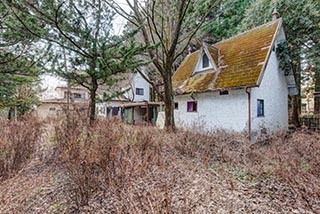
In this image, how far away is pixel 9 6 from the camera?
566 centimetres

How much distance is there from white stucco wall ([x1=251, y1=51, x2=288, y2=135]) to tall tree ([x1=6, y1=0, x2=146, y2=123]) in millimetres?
6781

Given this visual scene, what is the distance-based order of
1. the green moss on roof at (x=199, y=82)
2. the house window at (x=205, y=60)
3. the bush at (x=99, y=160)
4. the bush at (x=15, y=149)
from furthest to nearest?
the house window at (x=205, y=60) < the green moss on roof at (x=199, y=82) < the bush at (x=15, y=149) < the bush at (x=99, y=160)

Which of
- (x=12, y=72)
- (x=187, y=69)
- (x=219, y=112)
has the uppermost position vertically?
(x=187, y=69)

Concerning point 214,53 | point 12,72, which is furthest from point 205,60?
point 12,72

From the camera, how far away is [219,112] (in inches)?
462

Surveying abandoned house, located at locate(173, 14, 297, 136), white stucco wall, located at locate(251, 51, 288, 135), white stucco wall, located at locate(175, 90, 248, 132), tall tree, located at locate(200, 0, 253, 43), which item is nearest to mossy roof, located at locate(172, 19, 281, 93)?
abandoned house, located at locate(173, 14, 297, 136)

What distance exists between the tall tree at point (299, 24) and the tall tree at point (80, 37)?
32.4 feet

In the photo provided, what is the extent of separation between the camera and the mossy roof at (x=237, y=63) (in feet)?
34.7

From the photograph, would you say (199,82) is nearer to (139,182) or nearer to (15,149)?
(139,182)

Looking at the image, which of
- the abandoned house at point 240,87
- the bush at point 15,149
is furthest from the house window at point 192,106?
the bush at point 15,149

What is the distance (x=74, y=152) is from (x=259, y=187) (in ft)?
12.9

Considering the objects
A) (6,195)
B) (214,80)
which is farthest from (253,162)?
(214,80)

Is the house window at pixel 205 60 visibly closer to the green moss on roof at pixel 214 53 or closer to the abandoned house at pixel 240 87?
the abandoned house at pixel 240 87

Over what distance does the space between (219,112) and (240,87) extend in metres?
2.06
